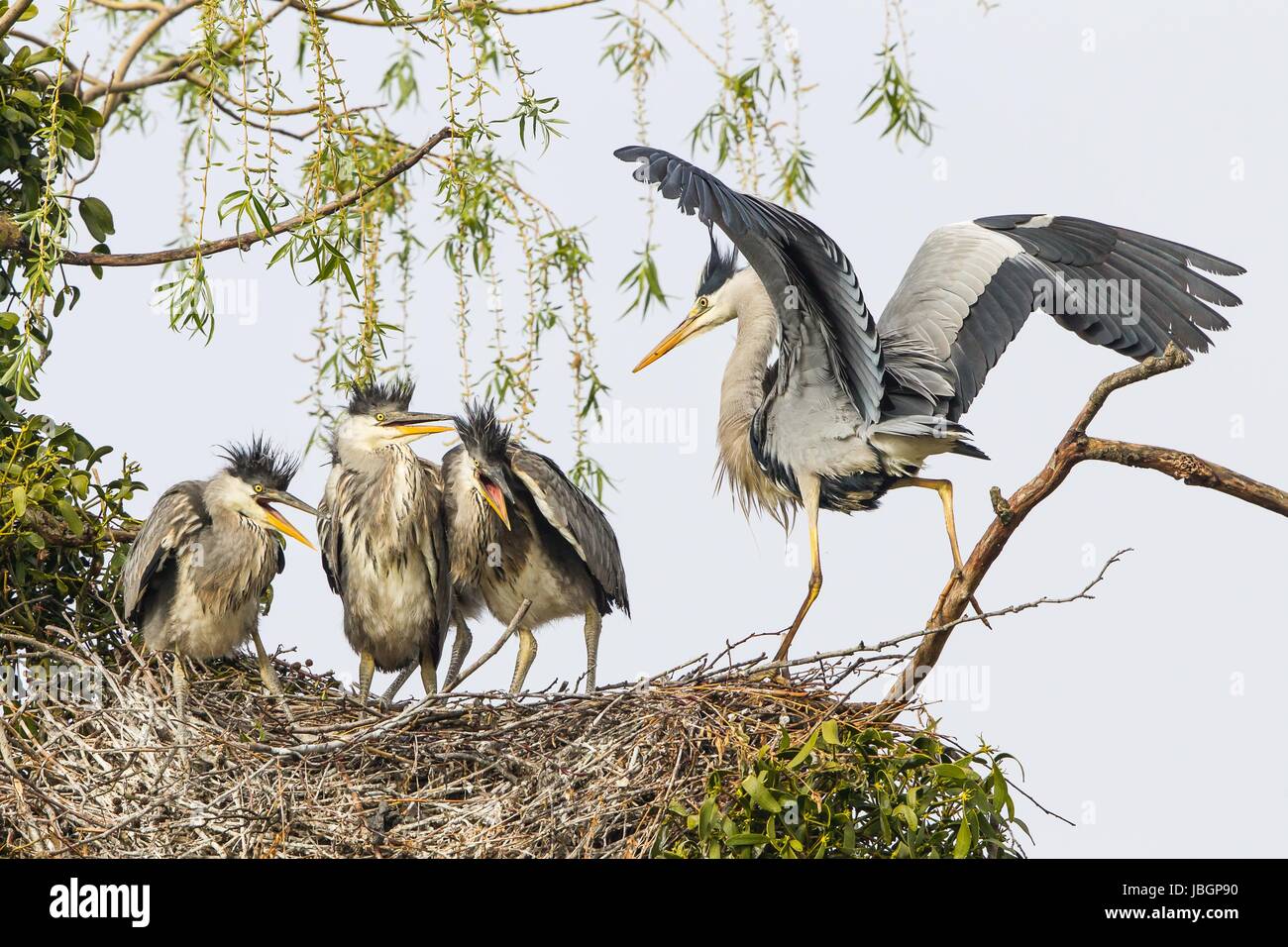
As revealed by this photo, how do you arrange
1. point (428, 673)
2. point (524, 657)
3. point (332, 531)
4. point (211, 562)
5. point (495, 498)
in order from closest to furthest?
point (211, 562) < point (495, 498) < point (332, 531) < point (428, 673) < point (524, 657)

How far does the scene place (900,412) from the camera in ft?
12.1

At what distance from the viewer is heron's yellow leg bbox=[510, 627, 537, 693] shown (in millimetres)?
4578

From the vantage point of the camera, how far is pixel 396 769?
136 inches

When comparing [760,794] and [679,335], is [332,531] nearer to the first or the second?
[679,335]

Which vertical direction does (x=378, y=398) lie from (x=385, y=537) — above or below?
above

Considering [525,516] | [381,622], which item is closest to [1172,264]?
[525,516]

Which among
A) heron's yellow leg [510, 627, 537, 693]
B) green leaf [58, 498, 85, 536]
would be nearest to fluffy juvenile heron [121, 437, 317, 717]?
green leaf [58, 498, 85, 536]

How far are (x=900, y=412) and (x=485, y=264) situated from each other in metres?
1.47

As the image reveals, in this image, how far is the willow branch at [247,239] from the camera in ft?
11.2

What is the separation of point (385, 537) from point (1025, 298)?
5.85ft

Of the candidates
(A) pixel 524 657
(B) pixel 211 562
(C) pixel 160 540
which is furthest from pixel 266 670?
(A) pixel 524 657

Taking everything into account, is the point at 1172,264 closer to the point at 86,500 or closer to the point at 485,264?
the point at 485,264

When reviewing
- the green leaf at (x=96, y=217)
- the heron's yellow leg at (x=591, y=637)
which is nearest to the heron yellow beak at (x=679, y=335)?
the heron's yellow leg at (x=591, y=637)

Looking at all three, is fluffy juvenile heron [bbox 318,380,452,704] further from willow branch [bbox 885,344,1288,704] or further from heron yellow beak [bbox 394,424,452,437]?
willow branch [bbox 885,344,1288,704]
